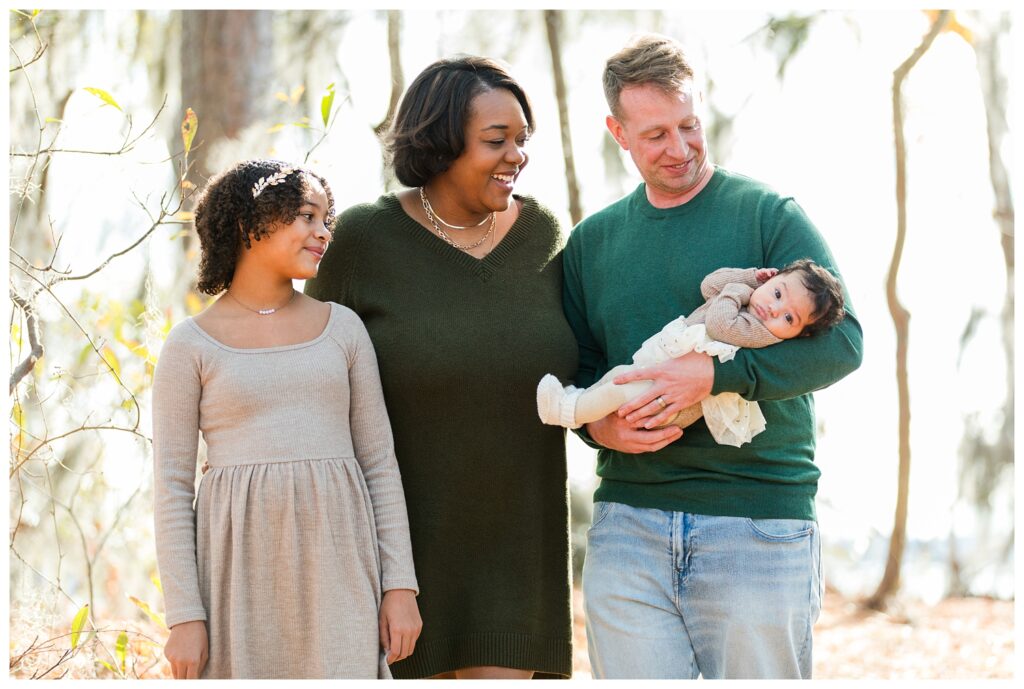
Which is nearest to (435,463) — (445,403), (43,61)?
(445,403)

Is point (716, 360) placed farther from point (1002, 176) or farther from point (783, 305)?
point (1002, 176)

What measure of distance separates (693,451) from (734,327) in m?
0.34

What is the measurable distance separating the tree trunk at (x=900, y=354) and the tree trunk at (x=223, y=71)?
4216 millimetres

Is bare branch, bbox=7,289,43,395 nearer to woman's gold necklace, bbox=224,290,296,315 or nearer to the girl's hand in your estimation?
woman's gold necklace, bbox=224,290,296,315

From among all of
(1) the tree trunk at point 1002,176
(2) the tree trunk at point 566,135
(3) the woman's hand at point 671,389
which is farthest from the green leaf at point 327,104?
(1) the tree trunk at point 1002,176

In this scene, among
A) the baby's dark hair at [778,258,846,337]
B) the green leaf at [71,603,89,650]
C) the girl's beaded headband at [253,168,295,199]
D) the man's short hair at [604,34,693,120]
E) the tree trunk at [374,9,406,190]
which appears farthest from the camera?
the tree trunk at [374,9,406,190]

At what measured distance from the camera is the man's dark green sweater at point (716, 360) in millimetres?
2436

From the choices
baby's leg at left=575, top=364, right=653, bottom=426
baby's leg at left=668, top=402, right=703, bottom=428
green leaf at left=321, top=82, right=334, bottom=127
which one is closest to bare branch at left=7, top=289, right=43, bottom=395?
green leaf at left=321, top=82, right=334, bottom=127

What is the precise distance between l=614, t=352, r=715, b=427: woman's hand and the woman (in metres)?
0.37

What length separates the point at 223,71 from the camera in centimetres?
503

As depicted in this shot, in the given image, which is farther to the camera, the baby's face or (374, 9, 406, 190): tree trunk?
(374, 9, 406, 190): tree trunk

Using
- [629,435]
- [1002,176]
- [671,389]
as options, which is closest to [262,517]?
[629,435]

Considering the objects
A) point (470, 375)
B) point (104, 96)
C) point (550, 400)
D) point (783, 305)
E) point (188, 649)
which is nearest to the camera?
point (188, 649)

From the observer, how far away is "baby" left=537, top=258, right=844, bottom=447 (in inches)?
93.7
